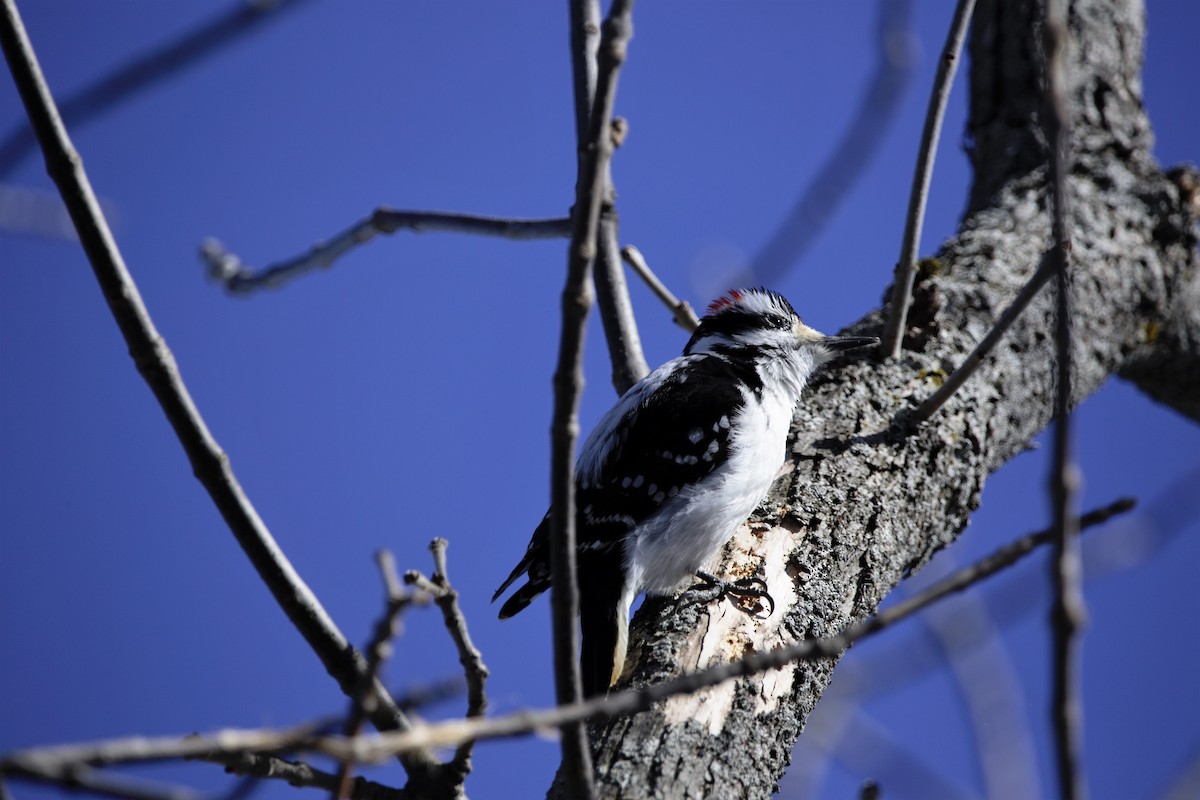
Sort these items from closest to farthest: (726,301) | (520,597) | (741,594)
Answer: (741,594) < (520,597) < (726,301)

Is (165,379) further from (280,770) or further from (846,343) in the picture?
(846,343)

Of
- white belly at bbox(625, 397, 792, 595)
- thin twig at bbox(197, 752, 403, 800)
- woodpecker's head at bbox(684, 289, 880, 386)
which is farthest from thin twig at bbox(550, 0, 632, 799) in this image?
woodpecker's head at bbox(684, 289, 880, 386)

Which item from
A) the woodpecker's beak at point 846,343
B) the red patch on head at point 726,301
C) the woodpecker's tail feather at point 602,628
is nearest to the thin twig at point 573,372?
the woodpecker's tail feather at point 602,628

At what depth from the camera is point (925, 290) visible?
393 cm

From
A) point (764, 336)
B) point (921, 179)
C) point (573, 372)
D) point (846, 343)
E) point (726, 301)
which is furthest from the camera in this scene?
point (726, 301)

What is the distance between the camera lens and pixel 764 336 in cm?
453

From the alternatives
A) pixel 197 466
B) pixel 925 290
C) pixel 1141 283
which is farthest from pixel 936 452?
pixel 197 466

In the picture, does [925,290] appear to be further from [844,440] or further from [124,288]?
[124,288]

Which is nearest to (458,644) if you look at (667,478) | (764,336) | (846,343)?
(667,478)

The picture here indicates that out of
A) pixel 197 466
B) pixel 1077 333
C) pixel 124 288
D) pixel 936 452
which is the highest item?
pixel 1077 333

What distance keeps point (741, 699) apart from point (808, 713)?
34cm

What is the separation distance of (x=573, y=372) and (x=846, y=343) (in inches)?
104

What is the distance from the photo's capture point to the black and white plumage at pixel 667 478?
11.3 feet

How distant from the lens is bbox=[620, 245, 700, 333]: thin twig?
4.14m
